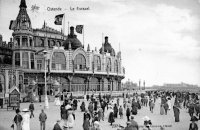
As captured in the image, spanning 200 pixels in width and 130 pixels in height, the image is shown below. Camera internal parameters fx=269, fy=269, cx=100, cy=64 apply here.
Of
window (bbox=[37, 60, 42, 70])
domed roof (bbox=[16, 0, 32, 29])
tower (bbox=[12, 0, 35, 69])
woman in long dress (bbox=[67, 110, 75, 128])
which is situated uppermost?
domed roof (bbox=[16, 0, 32, 29])

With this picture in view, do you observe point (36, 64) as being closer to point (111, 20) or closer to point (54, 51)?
point (54, 51)

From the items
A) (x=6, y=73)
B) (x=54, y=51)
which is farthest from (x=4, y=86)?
(x=54, y=51)

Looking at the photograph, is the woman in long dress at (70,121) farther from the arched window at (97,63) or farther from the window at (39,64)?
the arched window at (97,63)

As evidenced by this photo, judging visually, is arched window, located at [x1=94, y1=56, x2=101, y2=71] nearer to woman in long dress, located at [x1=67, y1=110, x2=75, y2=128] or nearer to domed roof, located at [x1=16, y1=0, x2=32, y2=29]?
domed roof, located at [x1=16, y1=0, x2=32, y2=29]

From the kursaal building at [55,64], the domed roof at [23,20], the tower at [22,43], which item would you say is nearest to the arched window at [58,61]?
the kursaal building at [55,64]

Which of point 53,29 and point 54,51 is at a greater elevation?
point 53,29

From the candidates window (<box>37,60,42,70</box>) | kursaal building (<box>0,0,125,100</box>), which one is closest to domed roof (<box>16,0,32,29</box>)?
kursaal building (<box>0,0,125,100</box>)
